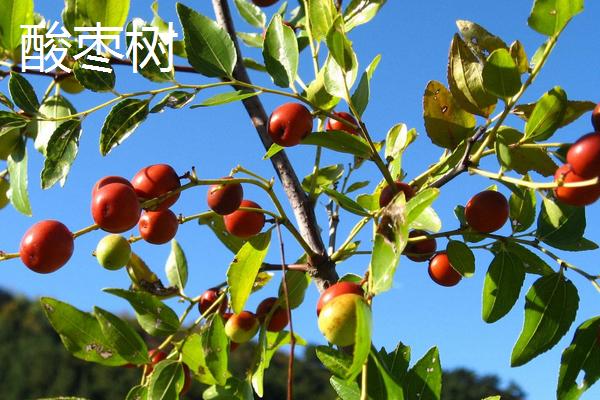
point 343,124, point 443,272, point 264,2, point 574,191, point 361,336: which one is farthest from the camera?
point 264,2

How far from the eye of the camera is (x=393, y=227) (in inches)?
34.4

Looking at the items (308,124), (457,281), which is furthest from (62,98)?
(457,281)

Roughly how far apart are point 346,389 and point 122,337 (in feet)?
1.30

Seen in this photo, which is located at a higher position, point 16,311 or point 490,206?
point 16,311

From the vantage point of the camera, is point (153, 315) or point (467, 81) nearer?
point (467, 81)

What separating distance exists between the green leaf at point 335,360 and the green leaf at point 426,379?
0.43ft

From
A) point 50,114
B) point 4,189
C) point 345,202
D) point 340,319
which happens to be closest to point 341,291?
point 340,319

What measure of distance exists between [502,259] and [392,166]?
12.2 inches

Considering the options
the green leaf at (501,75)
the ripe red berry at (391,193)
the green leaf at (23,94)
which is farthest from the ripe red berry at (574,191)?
the green leaf at (23,94)

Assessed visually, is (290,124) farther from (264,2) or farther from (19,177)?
(264,2)

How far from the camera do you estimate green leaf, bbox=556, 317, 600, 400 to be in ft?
3.42

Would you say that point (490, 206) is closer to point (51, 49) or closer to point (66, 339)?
point (66, 339)

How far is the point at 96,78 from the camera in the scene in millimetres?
1157

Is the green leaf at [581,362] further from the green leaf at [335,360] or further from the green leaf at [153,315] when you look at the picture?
the green leaf at [153,315]
